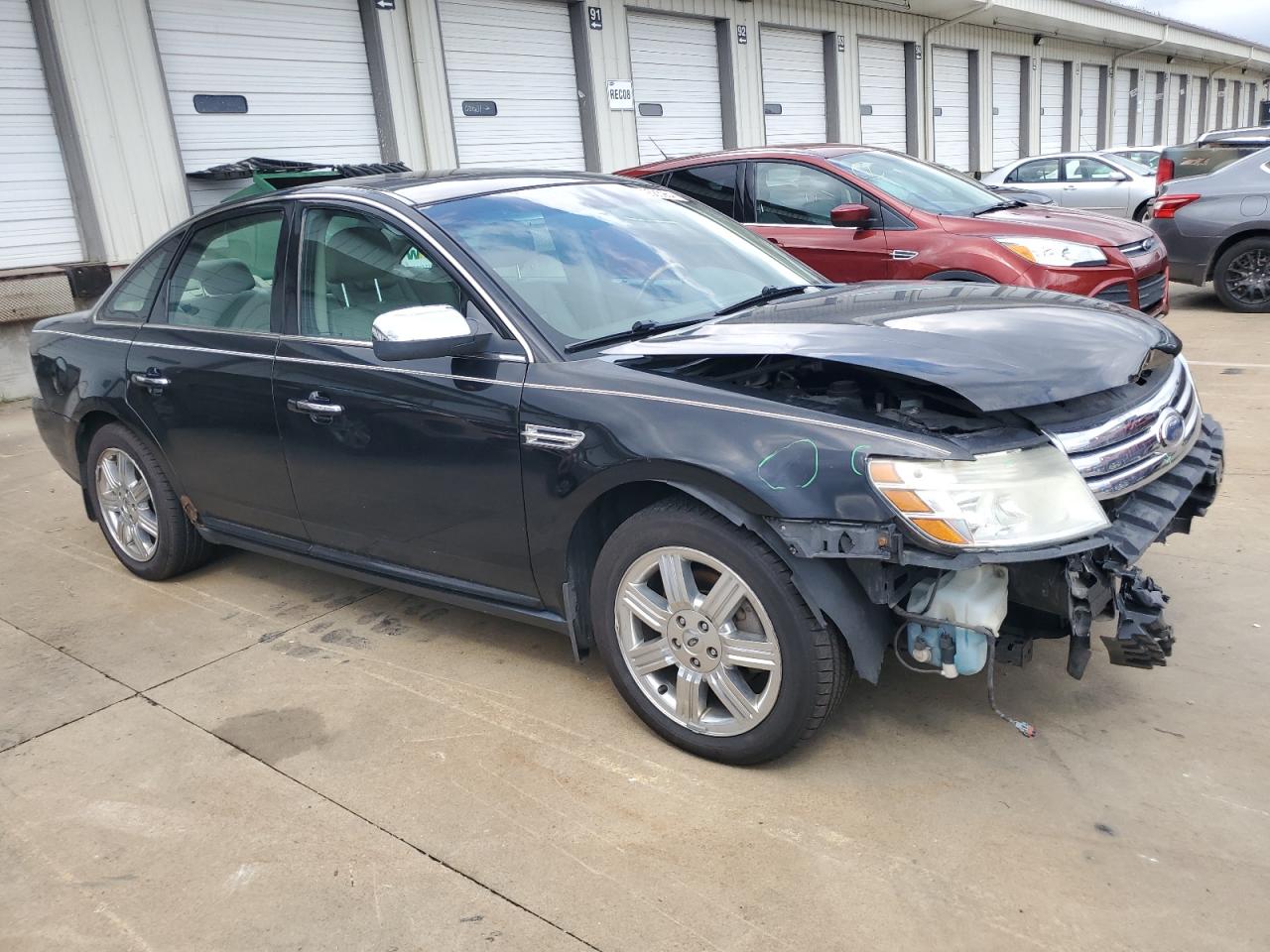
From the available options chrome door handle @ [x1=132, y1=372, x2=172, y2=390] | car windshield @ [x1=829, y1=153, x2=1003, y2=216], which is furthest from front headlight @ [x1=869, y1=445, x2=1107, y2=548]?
car windshield @ [x1=829, y1=153, x2=1003, y2=216]

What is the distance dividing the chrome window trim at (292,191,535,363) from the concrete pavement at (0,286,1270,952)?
117 cm

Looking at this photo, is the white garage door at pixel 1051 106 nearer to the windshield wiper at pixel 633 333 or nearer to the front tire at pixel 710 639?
the windshield wiper at pixel 633 333

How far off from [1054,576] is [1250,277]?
27.9ft

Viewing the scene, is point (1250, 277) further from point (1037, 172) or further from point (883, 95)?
point (883, 95)

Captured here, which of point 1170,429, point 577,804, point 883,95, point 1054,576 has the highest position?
point 883,95

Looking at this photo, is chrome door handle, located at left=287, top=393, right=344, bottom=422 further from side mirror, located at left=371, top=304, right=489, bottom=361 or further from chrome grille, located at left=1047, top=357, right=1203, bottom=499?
chrome grille, located at left=1047, top=357, right=1203, bottom=499

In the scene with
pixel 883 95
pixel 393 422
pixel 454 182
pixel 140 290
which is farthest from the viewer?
pixel 883 95

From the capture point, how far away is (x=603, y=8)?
13820 millimetres

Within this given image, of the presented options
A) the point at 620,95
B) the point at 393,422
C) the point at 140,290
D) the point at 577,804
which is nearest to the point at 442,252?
the point at 393,422

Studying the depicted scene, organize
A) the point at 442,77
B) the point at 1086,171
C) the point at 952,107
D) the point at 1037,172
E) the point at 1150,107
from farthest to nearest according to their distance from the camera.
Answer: the point at 1150,107
the point at 952,107
the point at 1037,172
the point at 1086,171
the point at 442,77

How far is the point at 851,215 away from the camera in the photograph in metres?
6.54

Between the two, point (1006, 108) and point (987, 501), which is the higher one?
point (1006, 108)

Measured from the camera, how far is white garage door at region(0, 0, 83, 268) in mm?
8828

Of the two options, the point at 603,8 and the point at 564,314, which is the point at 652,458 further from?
the point at 603,8
